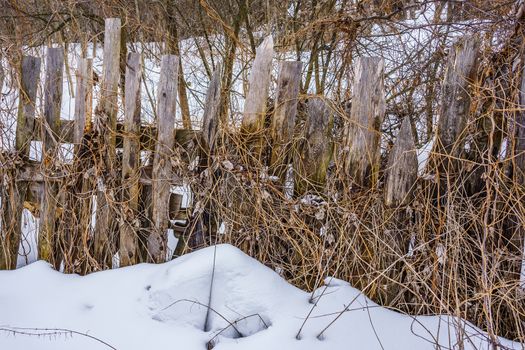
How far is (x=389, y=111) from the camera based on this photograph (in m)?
3.34

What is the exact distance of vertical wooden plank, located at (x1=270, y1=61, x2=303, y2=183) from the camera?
2424 mm

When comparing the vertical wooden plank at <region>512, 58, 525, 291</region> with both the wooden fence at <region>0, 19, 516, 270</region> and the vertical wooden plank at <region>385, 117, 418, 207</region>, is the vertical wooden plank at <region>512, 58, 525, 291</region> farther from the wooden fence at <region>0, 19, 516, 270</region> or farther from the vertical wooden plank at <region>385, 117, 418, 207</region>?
the vertical wooden plank at <region>385, 117, 418, 207</region>

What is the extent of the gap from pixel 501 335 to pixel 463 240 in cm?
58

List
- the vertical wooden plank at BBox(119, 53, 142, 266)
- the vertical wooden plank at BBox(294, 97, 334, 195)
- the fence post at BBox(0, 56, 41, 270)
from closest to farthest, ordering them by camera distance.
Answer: the vertical wooden plank at BBox(294, 97, 334, 195)
the vertical wooden plank at BBox(119, 53, 142, 266)
the fence post at BBox(0, 56, 41, 270)

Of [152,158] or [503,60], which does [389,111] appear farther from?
[152,158]

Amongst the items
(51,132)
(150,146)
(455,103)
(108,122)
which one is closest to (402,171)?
(455,103)

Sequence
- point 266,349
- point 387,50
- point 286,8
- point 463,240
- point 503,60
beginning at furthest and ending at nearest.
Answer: point 286,8 → point 387,50 → point 503,60 → point 463,240 → point 266,349

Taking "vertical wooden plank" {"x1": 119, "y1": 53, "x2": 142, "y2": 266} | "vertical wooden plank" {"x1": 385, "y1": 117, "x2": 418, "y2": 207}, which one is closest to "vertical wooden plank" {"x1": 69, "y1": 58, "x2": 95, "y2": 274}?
"vertical wooden plank" {"x1": 119, "y1": 53, "x2": 142, "y2": 266}

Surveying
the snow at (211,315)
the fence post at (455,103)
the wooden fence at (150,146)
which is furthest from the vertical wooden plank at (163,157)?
the fence post at (455,103)

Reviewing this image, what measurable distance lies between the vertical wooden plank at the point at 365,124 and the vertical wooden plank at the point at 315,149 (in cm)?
11

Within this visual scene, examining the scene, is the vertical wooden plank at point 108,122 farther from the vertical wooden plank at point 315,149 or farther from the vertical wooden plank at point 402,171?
the vertical wooden plank at point 402,171

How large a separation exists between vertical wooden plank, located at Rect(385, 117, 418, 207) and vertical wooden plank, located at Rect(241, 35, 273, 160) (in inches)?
29.1

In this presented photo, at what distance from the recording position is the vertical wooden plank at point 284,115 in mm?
2424

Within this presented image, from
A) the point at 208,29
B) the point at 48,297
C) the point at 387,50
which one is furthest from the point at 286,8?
the point at 48,297
